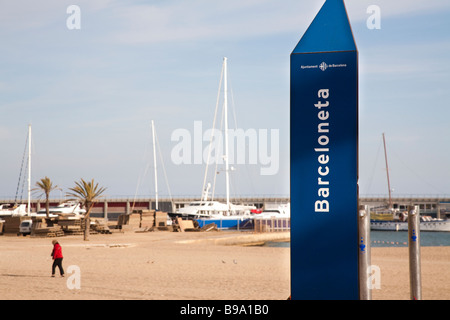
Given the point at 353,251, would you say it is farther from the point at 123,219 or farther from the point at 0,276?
the point at 123,219

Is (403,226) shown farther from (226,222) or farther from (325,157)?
(325,157)

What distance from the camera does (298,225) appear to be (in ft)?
31.8

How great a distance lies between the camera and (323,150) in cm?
952

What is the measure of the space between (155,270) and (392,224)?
75119mm

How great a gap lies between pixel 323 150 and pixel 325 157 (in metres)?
0.11

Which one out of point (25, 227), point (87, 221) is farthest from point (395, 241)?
point (25, 227)

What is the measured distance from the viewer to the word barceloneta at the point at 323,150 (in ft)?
31.1

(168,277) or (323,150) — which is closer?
(323,150)

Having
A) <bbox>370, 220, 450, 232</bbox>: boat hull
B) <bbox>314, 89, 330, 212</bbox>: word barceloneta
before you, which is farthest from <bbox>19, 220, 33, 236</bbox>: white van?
<bbox>370, 220, 450, 232</bbox>: boat hull

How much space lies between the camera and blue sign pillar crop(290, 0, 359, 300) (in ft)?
30.8

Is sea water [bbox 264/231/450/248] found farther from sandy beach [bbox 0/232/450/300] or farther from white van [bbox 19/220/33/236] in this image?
sandy beach [bbox 0/232/450/300]

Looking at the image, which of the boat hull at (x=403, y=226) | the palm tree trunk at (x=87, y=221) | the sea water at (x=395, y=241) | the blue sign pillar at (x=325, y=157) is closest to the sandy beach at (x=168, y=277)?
the blue sign pillar at (x=325, y=157)

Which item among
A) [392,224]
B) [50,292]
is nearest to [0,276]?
[50,292]

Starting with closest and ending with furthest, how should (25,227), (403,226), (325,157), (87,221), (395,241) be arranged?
(325,157), (87,221), (25,227), (395,241), (403,226)
